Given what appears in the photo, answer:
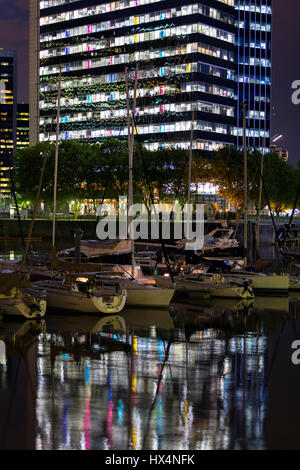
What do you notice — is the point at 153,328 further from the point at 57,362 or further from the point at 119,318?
the point at 57,362

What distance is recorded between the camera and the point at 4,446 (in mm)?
16875

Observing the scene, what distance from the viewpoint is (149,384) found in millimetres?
22500

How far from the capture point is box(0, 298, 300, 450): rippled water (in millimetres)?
17516

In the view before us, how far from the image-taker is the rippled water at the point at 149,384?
1752 centimetres

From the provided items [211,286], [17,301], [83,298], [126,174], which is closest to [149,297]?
[83,298]

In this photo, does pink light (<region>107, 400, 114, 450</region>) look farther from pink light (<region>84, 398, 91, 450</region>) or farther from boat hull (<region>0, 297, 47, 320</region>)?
boat hull (<region>0, 297, 47, 320</region>)

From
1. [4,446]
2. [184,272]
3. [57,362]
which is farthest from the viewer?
[184,272]

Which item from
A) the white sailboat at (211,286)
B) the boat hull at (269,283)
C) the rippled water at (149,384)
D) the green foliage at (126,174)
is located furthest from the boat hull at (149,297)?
the green foliage at (126,174)

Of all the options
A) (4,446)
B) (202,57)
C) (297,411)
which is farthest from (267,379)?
(202,57)

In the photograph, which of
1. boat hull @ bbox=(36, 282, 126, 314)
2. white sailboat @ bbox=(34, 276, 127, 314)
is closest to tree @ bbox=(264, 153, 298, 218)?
white sailboat @ bbox=(34, 276, 127, 314)

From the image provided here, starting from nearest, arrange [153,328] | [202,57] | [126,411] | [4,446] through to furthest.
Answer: [4,446] → [126,411] → [153,328] → [202,57]

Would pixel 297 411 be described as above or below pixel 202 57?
below

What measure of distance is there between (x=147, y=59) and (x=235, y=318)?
16294 cm

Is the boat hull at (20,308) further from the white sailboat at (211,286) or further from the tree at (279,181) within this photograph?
the tree at (279,181)
